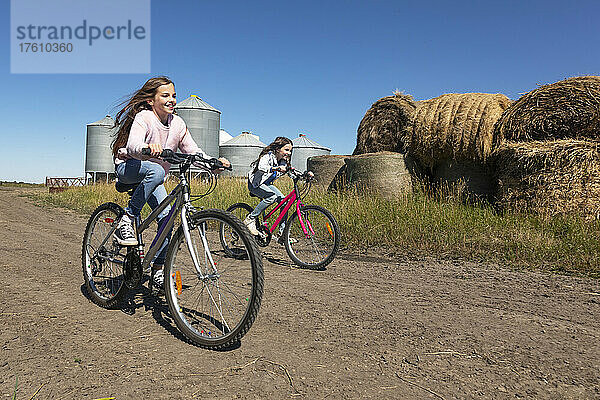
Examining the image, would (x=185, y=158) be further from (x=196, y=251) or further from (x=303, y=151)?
(x=303, y=151)

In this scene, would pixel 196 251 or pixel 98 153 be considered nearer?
pixel 196 251

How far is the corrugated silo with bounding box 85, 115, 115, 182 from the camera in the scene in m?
28.8

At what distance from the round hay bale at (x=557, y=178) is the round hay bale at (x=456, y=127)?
98 cm

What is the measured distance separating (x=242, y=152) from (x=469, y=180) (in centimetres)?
2029

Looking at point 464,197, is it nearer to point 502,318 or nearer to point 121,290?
point 502,318

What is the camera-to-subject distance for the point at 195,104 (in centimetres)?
2589

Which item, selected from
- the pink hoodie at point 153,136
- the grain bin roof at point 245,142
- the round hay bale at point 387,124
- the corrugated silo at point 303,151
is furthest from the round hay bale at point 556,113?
the grain bin roof at point 245,142

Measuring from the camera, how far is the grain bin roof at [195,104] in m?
25.7

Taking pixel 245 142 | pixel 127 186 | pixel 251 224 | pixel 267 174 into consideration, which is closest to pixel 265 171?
pixel 267 174

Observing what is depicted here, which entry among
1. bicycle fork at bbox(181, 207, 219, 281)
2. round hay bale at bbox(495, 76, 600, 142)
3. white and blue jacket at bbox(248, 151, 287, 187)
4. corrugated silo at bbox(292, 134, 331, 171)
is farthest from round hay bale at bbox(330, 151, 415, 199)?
corrugated silo at bbox(292, 134, 331, 171)

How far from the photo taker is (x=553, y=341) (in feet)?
10.7

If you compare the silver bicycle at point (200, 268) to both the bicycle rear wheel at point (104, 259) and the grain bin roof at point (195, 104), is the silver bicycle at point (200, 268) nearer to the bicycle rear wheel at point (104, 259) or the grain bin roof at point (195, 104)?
the bicycle rear wheel at point (104, 259)

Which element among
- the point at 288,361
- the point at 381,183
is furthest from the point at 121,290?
the point at 381,183

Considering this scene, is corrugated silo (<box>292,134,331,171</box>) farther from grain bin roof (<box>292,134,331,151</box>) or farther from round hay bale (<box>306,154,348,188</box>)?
round hay bale (<box>306,154,348,188</box>)
